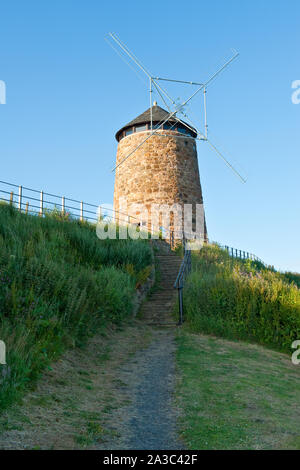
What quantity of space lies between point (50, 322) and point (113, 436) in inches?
138

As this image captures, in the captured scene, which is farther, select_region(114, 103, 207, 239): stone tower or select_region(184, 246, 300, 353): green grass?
select_region(114, 103, 207, 239): stone tower

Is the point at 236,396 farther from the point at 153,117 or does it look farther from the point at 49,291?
the point at 153,117

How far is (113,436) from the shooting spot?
16.1 feet

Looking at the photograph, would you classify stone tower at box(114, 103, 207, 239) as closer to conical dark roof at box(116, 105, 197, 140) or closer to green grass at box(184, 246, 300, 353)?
conical dark roof at box(116, 105, 197, 140)

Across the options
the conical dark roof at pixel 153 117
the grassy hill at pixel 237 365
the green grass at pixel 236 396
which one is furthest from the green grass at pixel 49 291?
the conical dark roof at pixel 153 117

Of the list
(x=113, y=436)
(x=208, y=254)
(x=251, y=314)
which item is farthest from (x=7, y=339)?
(x=208, y=254)

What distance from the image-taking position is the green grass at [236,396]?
15.9ft

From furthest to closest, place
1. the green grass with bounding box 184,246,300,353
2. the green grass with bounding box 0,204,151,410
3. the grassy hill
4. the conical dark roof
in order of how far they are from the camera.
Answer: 1. the conical dark roof
2. the green grass with bounding box 184,246,300,353
3. the green grass with bounding box 0,204,151,410
4. the grassy hill

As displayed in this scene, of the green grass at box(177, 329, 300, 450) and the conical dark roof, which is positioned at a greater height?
the conical dark roof

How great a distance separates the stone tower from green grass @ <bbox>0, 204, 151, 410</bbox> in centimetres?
1223

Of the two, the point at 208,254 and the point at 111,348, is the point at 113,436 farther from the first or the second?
the point at 208,254

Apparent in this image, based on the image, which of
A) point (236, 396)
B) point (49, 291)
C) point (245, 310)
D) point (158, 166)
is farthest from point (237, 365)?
point (158, 166)

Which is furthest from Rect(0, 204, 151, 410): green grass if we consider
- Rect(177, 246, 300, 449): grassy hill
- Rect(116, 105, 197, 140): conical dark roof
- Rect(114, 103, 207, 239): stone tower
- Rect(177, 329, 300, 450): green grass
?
Rect(116, 105, 197, 140): conical dark roof

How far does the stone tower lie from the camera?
1073 inches
